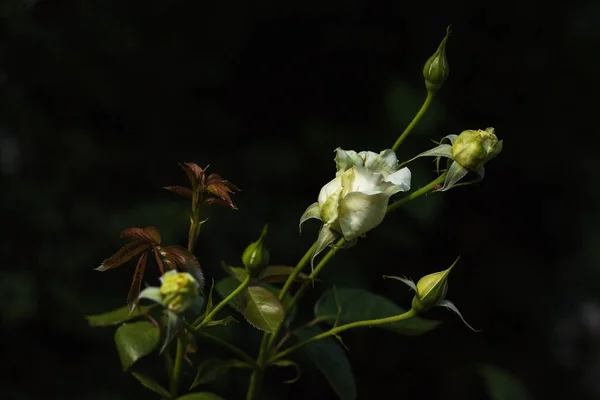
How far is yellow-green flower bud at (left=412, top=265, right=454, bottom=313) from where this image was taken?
2.11 ft

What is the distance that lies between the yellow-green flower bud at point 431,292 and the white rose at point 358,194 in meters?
0.07

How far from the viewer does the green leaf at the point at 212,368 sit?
677 millimetres

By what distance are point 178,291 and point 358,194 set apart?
0.48 ft

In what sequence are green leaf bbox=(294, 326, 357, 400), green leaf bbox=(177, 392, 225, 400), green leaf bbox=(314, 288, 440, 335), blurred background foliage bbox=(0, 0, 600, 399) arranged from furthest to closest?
blurred background foliage bbox=(0, 0, 600, 399)
green leaf bbox=(314, 288, 440, 335)
green leaf bbox=(294, 326, 357, 400)
green leaf bbox=(177, 392, 225, 400)

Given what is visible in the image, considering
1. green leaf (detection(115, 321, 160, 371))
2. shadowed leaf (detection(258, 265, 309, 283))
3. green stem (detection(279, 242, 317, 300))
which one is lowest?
green leaf (detection(115, 321, 160, 371))

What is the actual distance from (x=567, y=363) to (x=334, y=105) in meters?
1.00

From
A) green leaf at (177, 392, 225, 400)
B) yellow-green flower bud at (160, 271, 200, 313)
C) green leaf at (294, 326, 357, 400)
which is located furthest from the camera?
green leaf at (294, 326, 357, 400)

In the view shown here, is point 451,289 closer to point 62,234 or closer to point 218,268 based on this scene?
point 218,268

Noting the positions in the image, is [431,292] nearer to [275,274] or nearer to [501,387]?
[275,274]

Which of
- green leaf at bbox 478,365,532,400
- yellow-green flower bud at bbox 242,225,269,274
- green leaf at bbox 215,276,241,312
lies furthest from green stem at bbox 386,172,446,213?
green leaf at bbox 478,365,532,400

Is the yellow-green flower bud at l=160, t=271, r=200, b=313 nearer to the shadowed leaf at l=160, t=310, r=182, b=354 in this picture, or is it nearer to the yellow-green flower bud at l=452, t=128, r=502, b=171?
the shadowed leaf at l=160, t=310, r=182, b=354

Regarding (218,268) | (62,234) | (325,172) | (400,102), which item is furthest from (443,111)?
(62,234)

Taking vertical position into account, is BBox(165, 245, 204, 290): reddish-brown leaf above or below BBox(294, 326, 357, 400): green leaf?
above

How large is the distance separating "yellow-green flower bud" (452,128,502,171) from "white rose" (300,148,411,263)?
6 centimetres
